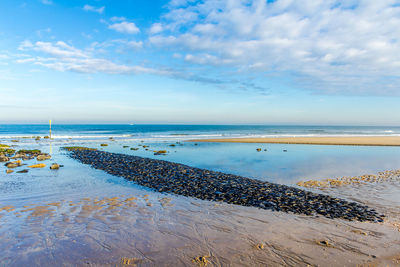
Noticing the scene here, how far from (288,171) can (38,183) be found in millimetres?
17726

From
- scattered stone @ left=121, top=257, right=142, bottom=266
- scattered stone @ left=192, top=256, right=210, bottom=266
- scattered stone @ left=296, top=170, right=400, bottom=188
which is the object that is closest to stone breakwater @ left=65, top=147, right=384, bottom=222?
scattered stone @ left=296, top=170, right=400, bottom=188

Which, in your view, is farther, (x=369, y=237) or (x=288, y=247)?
(x=369, y=237)

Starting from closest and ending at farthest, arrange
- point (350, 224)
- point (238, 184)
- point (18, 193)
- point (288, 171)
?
point (350, 224) < point (18, 193) < point (238, 184) < point (288, 171)

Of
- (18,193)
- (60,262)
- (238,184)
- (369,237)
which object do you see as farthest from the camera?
(238,184)

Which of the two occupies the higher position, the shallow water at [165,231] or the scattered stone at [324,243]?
the scattered stone at [324,243]

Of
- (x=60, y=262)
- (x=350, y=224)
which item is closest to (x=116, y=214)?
(x=60, y=262)

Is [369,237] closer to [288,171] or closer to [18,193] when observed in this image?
[288,171]

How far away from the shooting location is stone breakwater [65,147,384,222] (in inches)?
384

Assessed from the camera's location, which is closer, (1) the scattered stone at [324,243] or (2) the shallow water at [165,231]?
(2) the shallow water at [165,231]

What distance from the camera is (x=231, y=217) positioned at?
9031 millimetres

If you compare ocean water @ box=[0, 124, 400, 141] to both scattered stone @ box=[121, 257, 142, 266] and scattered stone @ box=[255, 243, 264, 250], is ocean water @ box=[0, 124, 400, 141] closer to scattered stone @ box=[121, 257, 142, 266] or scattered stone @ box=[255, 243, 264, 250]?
scattered stone @ box=[255, 243, 264, 250]

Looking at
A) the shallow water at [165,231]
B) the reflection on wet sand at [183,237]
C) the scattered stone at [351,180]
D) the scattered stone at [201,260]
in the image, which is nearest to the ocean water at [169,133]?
the scattered stone at [351,180]

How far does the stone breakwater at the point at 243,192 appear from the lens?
9766 millimetres

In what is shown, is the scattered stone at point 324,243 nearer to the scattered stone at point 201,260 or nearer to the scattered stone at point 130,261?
the scattered stone at point 201,260
